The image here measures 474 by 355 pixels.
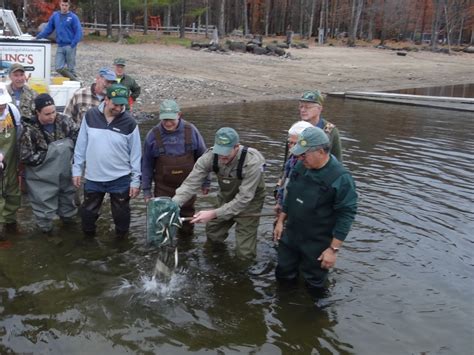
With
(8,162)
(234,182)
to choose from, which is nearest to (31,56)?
(8,162)

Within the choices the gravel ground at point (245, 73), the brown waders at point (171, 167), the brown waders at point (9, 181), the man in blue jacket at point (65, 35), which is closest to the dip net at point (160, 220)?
the brown waders at point (171, 167)

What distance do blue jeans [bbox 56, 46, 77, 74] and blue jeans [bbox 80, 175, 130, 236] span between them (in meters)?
7.10

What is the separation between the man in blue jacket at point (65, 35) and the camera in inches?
475

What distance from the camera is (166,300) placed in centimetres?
541

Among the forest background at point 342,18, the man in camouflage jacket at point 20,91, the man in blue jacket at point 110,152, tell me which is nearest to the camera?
the man in blue jacket at point 110,152

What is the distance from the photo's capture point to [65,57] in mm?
12594

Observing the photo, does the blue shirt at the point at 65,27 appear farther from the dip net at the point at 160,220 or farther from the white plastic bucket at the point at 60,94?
the dip net at the point at 160,220

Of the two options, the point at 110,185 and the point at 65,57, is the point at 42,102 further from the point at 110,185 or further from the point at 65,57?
the point at 65,57

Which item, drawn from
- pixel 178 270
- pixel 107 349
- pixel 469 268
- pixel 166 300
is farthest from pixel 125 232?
pixel 469 268

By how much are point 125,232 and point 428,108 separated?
16.6 metres

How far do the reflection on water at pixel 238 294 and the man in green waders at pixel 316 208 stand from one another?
63 cm

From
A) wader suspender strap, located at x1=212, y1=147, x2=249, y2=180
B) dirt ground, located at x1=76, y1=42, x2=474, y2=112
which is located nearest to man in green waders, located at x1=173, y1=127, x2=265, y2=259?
wader suspender strap, located at x1=212, y1=147, x2=249, y2=180

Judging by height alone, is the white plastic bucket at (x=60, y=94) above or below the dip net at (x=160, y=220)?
above

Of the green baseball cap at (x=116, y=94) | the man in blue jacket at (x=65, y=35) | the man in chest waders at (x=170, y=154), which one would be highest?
the man in blue jacket at (x=65, y=35)
